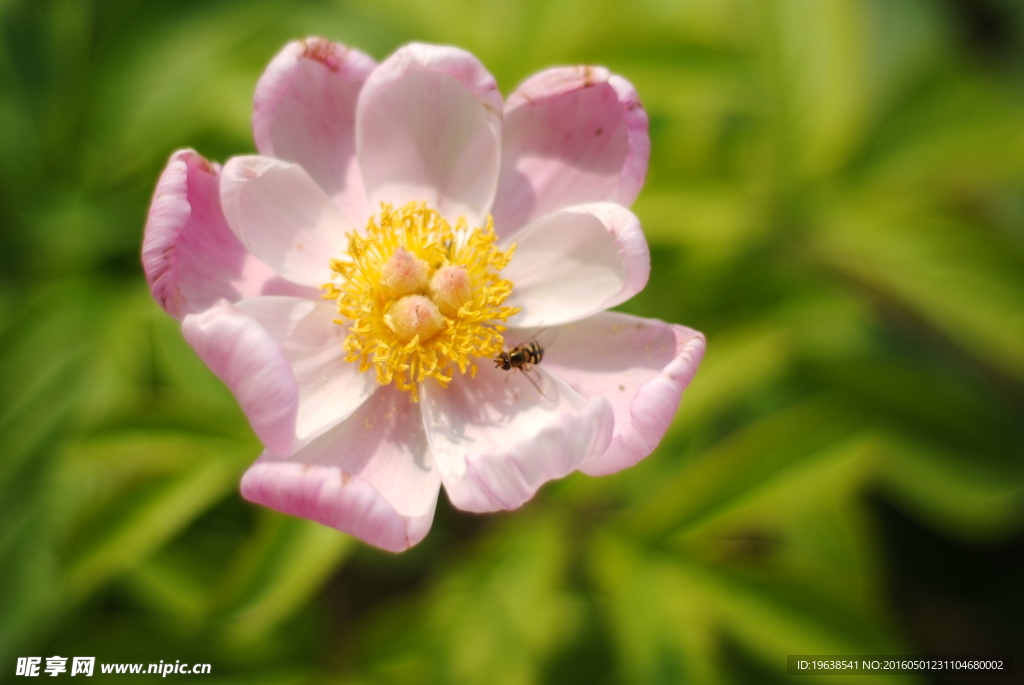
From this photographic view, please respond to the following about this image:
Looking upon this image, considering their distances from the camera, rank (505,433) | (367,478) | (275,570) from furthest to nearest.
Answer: (275,570)
(505,433)
(367,478)

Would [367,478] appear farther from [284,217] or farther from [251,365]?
[284,217]

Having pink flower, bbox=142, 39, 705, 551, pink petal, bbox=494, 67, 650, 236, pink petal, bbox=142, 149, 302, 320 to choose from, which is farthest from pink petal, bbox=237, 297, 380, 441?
pink petal, bbox=494, 67, 650, 236

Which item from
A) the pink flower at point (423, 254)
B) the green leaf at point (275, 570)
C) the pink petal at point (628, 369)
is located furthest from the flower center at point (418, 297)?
the green leaf at point (275, 570)

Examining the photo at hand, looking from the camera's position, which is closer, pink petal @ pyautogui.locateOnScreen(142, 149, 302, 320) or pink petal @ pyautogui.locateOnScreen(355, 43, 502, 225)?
pink petal @ pyautogui.locateOnScreen(142, 149, 302, 320)

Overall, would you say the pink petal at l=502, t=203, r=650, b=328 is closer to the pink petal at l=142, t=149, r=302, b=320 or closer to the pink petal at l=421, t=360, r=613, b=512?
the pink petal at l=421, t=360, r=613, b=512

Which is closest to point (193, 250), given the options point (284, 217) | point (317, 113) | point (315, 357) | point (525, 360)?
point (284, 217)

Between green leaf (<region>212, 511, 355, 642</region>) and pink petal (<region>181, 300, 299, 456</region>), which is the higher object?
pink petal (<region>181, 300, 299, 456</region>)

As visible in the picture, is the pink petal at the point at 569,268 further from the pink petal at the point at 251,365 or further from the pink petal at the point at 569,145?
the pink petal at the point at 251,365

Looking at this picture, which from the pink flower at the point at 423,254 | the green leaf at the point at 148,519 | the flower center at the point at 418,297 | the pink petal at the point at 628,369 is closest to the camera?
the pink petal at the point at 628,369
